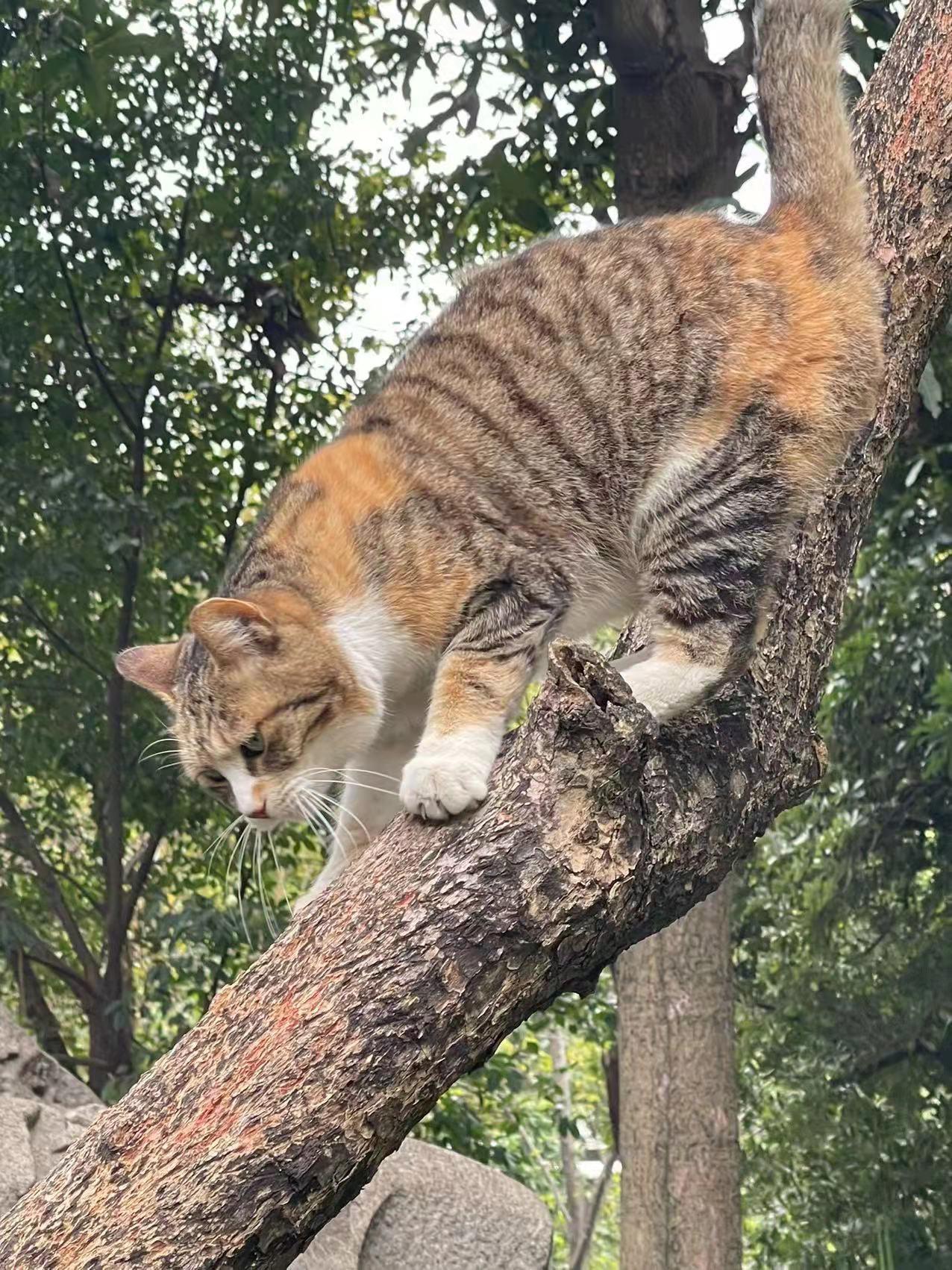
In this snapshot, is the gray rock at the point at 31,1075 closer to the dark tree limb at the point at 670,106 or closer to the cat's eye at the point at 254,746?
the cat's eye at the point at 254,746

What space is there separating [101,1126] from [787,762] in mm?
1199

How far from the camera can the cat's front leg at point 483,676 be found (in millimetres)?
1967

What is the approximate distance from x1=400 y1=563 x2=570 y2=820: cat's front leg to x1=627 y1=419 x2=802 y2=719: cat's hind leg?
0.18 meters

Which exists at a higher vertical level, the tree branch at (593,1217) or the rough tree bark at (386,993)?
the rough tree bark at (386,993)

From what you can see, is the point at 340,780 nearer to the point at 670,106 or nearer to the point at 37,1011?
the point at 670,106

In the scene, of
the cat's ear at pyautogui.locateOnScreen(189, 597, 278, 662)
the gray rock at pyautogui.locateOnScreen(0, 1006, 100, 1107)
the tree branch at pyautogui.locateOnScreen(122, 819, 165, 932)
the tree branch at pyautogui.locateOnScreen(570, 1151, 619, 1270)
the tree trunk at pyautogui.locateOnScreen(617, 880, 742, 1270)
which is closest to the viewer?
the cat's ear at pyautogui.locateOnScreen(189, 597, 278, 662)

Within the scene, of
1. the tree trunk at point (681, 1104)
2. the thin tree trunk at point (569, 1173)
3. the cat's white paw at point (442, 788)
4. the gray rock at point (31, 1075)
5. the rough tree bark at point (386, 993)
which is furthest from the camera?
the thin tree trunk at point (569, 1173)

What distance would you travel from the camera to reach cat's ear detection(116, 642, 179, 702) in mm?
2520

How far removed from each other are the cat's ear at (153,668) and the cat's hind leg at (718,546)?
859 mm

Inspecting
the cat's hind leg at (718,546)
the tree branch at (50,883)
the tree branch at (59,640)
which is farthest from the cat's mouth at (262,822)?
the tree branch at (50,883)

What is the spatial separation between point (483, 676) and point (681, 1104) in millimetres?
2486

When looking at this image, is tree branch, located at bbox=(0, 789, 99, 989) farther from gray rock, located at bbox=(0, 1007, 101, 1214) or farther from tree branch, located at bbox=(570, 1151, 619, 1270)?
tree branch, located at bbox=(570, 1151, 619, 1270)

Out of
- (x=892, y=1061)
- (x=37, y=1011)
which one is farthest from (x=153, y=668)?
(x=892, y=1061)

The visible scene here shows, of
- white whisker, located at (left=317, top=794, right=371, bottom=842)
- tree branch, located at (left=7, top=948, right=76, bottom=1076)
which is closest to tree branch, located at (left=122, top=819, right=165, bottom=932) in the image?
tree branch, located at (left=7, top=948, right=76, bottom=1076)
